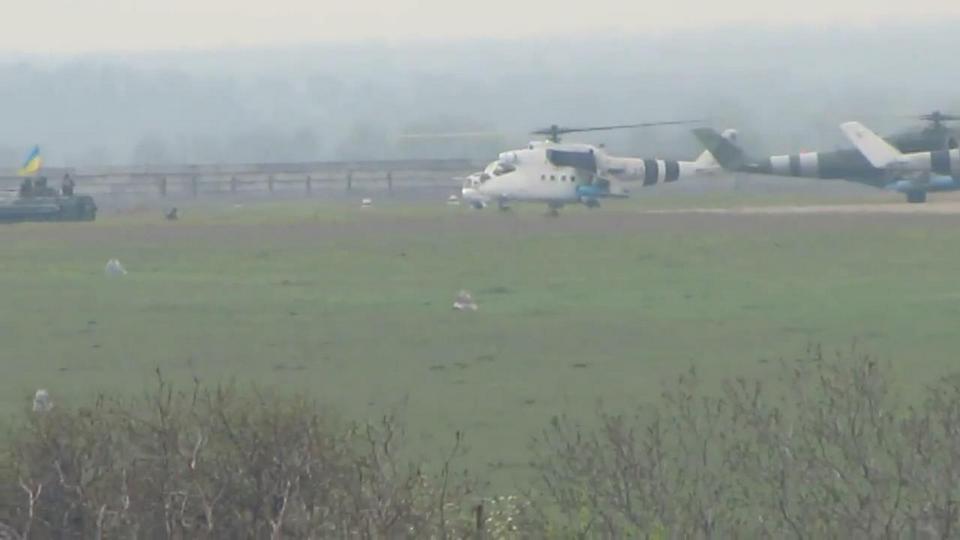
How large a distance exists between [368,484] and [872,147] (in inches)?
1913

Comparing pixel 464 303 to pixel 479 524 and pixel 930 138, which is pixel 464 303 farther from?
pixel 930 138

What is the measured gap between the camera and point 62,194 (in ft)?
185

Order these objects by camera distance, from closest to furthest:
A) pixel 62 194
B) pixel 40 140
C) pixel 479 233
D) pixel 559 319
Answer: pixel 559 319, pixel 479 233, pixel 62 194, pixel 40 140

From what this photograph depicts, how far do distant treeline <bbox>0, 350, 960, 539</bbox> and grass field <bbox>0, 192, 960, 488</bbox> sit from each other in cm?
401

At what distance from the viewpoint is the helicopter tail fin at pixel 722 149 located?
195 feet

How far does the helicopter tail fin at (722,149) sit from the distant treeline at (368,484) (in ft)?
163

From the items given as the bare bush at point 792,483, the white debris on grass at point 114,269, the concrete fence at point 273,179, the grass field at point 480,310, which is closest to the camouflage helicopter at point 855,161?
the grass field at point 480,310

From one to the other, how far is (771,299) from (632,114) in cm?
5813

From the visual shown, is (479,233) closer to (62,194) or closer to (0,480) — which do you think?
(62,194)

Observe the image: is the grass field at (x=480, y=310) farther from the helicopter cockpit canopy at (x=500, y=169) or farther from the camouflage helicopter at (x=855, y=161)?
the helicopter cockpit canopy at (x=500, y=169)

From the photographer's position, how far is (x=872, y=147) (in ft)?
185

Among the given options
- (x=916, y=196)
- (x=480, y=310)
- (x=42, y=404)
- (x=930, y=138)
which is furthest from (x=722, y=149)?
(x=42, y=404)

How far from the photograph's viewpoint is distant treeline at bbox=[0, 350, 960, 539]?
8.83 m

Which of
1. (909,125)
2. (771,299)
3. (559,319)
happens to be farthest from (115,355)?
(909,125)
